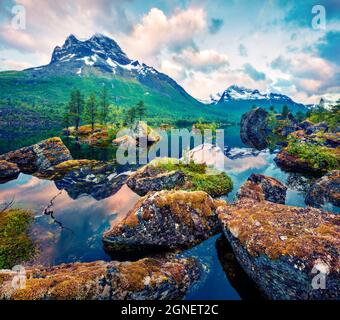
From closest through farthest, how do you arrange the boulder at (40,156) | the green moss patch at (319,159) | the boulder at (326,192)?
the boulder at (326,192)
the boulder at (40,156)
the green moss patch at (319,159)

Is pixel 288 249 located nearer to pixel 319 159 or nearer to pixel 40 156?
pixel 319 159

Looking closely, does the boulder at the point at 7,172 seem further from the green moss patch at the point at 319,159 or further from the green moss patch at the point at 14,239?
the green moss patch at the point at 319,159

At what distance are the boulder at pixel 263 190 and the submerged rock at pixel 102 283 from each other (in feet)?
30.6

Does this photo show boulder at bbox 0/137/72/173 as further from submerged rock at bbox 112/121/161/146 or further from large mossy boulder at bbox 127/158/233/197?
submerged rock at bbox 112/121/161/146

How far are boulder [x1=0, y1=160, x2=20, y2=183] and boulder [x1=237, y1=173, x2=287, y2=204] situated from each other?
23.6m

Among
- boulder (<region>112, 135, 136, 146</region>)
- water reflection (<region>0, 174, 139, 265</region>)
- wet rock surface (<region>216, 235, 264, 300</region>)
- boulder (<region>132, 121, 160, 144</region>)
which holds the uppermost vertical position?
boulder (<region>132, 121, 160, 144</region>)

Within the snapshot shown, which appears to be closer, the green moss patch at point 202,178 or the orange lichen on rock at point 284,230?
the orange lichen on rock at point 284,230

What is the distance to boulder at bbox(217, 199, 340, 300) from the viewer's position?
283 inches

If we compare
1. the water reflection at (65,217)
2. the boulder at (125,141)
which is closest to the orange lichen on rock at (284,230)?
the water reflection at (65,217)

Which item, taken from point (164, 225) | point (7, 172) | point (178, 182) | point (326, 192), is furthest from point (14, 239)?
point (326, 192)

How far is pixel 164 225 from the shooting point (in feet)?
39.8

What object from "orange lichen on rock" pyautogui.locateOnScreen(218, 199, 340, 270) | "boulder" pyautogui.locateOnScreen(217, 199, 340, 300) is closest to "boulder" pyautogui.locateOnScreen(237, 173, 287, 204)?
"orange lichen on rock" pyautogui.locateOnScreen(218, 199, 340, 270)

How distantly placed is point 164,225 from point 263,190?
9.43 metres

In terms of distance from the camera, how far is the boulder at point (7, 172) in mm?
24094
